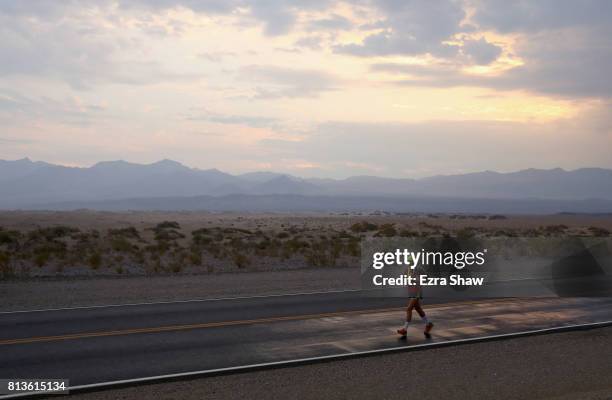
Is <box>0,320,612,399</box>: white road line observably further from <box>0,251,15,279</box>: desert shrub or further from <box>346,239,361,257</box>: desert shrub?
<box>346,239,361,257</box>: desert shrub

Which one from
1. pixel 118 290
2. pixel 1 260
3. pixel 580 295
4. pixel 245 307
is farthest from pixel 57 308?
pixel 580 295

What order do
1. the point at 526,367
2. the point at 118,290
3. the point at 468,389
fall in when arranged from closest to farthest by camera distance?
the point at 468,389
the point at 526,367
the point at 118,290

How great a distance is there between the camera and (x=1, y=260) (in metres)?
24.6

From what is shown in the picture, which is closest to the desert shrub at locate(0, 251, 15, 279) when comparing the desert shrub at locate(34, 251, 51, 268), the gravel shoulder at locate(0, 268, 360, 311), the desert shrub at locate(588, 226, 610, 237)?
the desert shrub at locate(34, 251, 51, 268)

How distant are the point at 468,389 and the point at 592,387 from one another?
185 cm

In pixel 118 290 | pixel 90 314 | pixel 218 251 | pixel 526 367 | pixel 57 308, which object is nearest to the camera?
pixel 526 367

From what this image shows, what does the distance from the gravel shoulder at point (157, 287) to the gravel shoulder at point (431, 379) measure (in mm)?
8369

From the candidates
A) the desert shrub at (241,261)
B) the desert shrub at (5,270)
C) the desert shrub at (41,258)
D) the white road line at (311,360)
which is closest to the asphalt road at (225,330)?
the white road line at (311,360)

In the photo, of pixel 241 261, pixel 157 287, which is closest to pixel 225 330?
pixel 157 287

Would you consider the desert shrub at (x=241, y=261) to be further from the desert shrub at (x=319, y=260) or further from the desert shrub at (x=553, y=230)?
the desert shrub at (x=553, y=230)

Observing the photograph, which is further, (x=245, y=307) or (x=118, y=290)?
(x=118, y=290)

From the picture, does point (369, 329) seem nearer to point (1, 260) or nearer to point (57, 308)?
point (57, 308)

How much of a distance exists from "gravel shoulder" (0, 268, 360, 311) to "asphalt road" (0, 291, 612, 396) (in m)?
1.45

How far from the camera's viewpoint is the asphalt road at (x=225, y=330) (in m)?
10.5
